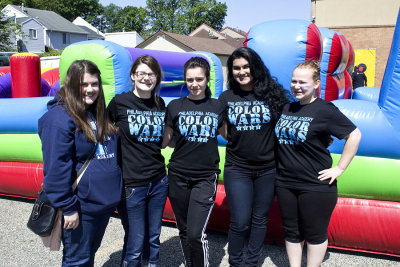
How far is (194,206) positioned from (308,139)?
0.87 meters

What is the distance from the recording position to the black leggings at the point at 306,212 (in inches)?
92.0

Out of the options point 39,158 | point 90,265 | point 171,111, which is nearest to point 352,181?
point 171,111

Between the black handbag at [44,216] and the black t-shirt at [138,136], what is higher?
the black t-shirt at [138,136]

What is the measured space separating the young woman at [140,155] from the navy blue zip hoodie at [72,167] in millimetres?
202

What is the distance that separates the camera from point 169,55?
570 centimetres

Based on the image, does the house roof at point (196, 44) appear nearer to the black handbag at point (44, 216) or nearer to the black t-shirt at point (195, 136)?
the black t-shirt at point (195, 136)

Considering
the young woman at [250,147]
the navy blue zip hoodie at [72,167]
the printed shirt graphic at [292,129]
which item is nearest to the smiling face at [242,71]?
the young woman at [250,147]

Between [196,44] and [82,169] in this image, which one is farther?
[196,44]

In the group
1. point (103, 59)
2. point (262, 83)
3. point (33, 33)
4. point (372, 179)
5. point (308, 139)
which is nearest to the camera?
point (308, 139)

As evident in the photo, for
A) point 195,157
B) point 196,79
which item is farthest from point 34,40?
point 195,157

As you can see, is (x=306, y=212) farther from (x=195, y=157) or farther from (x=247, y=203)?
(x=195, y=157)

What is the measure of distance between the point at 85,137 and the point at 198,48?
24.5 m

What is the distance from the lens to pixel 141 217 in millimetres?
2363

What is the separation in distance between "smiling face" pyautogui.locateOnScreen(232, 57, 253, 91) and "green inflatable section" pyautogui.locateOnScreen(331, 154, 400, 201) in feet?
3.90
